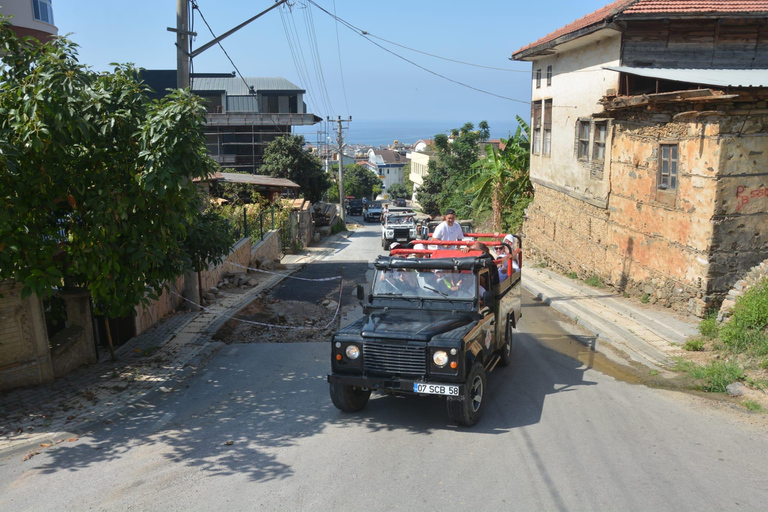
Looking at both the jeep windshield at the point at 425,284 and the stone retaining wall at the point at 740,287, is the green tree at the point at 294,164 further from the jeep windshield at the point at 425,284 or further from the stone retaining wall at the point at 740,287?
the jeep windshield at the point at 425,284

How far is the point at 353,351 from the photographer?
7574 mm

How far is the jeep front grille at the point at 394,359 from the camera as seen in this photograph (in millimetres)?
7297

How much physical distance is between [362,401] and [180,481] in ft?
8.74

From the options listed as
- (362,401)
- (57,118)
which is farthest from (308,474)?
(57,118)

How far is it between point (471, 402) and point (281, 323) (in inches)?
280

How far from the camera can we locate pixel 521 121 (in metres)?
28.9

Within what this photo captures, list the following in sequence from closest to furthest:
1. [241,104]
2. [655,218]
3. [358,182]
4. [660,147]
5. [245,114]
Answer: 1. [660,147]
2. [655,218]
3. [245,114]
4. [241,104]
5. [358,182]

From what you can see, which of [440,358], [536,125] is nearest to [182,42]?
[440,358]

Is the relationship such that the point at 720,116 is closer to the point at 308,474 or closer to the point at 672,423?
the point at 672,423

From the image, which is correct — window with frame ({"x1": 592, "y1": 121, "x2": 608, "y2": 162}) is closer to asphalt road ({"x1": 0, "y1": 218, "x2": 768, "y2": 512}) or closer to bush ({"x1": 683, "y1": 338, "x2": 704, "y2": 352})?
bush ({"x1": 683, "y1": 338, "x2": 704, "y2": 352})

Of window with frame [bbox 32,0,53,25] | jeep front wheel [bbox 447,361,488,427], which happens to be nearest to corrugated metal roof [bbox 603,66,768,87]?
jeep front wheel [bbox 447,361,488,427]

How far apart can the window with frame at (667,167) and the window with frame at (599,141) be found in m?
3.76

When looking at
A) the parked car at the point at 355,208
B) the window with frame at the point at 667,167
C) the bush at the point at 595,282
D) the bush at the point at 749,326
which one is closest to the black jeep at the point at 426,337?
the bush at the point at 749,326

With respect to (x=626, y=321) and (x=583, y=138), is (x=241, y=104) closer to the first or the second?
(x=583, y=138)
